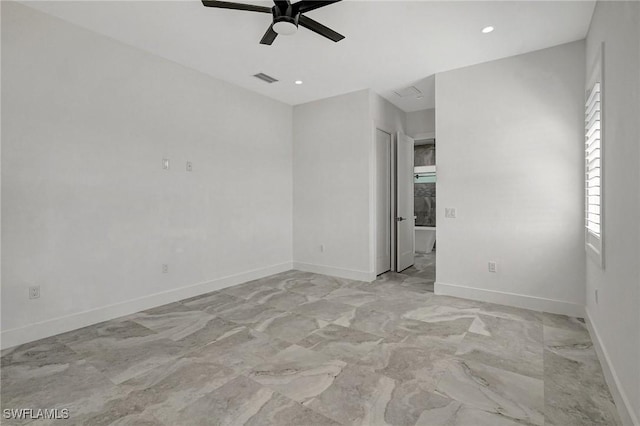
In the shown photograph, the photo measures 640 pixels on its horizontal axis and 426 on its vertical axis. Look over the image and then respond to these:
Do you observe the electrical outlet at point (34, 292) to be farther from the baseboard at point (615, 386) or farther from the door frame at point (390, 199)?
the baseboard at point (615, 386)

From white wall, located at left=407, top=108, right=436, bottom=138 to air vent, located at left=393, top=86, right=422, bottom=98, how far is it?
1011 mm

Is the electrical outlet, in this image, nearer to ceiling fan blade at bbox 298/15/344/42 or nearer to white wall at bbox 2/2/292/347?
white wall at bbox 2/2/292/347

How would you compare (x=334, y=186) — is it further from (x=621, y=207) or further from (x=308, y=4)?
(x=621, y=207)

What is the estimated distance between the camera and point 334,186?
16.9 ft

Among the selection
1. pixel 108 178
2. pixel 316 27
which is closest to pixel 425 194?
pixel 316 27

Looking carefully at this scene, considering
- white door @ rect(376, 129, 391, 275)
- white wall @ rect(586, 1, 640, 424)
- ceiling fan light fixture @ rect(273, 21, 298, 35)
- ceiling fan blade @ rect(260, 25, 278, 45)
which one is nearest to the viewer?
white wall @ rect(586, 1, 640, 424)

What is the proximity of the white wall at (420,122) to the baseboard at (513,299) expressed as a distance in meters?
→ 3.05

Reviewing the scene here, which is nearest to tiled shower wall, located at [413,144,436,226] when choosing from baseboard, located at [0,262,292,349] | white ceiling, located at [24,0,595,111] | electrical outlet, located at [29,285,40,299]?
white ceiling, located at [24,0,595,111]

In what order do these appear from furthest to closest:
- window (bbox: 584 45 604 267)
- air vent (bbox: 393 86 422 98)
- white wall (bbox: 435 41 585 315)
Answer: air vent (bbox: 393 86 422 98), white wall (bbox: 435 41 585 315), window (bbox: 584 45 604 267)

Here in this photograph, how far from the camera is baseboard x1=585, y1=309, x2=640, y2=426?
1.62 metres

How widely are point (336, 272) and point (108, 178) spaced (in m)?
3.40

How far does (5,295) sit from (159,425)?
2054mm

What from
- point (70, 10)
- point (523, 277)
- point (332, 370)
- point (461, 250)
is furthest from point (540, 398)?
point (70, 10)

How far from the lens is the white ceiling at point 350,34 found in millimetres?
2766
